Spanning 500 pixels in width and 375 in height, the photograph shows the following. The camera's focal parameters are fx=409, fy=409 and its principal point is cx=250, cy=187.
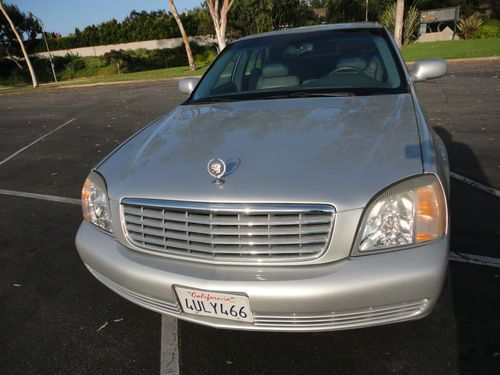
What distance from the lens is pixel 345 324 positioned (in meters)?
1.78

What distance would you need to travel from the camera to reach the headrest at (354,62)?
10.2 feet

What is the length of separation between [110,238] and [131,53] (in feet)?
142

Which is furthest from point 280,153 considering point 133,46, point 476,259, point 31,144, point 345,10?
point 133,46

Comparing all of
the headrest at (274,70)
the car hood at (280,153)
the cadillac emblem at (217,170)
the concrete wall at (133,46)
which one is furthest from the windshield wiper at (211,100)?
the concrete wall at (133,46)

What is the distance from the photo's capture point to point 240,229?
179 cm

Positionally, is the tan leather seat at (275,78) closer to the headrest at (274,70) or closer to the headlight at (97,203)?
the headrest at (274,70)

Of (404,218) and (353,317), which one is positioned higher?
(404,218)

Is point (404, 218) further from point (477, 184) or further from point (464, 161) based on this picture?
point (464, 161)

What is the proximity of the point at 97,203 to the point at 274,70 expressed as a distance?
1845mm

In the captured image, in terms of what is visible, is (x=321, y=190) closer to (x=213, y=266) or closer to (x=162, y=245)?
(x=213, y=266)

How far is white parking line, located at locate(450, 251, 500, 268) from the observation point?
2.73 m

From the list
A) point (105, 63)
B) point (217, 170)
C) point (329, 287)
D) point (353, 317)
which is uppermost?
point (105, 63)

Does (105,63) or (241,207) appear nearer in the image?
(241,207)

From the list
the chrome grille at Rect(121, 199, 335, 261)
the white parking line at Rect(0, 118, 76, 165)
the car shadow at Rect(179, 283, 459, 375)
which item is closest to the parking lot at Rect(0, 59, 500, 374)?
the car shadow at Rect(179, 283, 459, 375)
